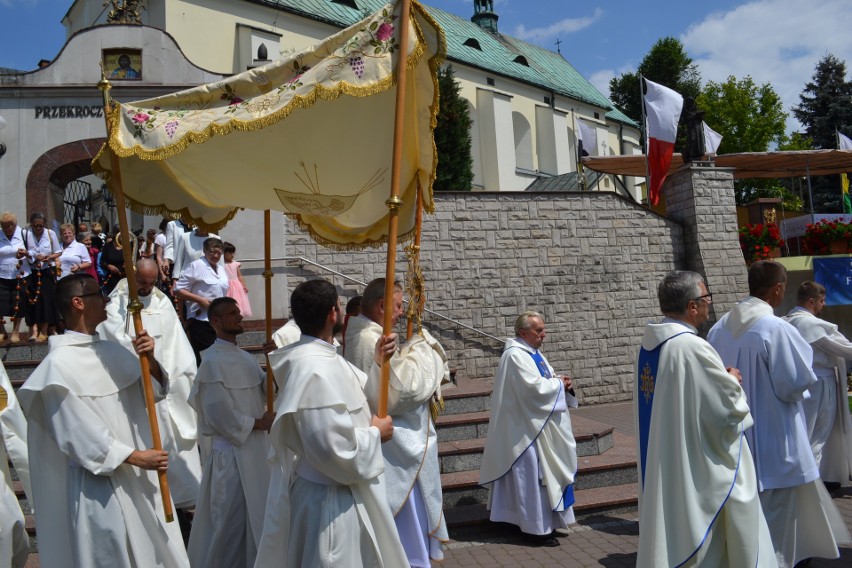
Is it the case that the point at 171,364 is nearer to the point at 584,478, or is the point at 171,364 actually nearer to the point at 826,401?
the point at 584,478

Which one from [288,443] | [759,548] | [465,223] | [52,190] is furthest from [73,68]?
[759,548]

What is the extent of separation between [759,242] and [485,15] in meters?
43.3

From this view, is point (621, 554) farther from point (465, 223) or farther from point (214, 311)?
point (465, 223)

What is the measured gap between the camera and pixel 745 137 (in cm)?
4119

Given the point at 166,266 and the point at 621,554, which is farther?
the point at 166,266

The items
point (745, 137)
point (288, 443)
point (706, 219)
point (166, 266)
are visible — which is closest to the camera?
point (288, 443)

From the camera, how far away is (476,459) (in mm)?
8055

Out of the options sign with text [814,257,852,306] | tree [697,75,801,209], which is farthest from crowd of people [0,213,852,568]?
tree [697,75,801,209]

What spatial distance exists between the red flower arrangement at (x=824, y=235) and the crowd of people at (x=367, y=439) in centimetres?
1080

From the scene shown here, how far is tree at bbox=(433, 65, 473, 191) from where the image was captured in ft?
87.2

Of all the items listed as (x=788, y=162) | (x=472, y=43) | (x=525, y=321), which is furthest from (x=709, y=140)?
(x=472, y=43)

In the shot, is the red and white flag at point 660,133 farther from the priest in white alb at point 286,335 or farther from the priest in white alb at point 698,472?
the priest in white alb at point 698,472

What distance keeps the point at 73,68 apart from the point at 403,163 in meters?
11.7

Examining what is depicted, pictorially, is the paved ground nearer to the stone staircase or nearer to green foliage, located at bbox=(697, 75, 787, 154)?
the stone staircase
